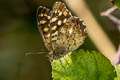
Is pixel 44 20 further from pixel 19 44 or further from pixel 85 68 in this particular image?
pixel 19 44

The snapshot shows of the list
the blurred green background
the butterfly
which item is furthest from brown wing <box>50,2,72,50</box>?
the blurred green background

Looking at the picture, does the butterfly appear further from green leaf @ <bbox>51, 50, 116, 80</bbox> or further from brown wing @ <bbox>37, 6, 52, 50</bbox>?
green leaf @ <bbox>51, 50, 116, 80</bbox>

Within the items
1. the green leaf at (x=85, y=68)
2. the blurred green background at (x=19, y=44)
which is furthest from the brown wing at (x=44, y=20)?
the blurred green background at (x=19, y=44)

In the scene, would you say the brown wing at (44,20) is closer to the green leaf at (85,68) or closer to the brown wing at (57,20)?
the brown wing at (57,20)

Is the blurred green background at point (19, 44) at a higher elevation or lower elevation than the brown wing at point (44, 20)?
lower

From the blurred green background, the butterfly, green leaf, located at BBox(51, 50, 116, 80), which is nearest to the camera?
green leaf, located at BBox(51, 50, 116, 80)

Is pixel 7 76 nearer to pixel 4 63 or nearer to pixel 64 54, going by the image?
pixel 4 63
